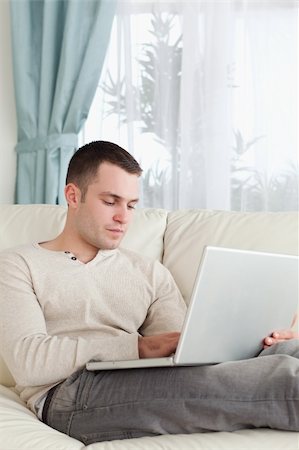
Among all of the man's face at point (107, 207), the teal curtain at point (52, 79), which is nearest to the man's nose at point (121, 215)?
the man's face at point (107, 207)

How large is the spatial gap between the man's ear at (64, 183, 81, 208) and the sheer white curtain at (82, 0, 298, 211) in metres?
1.01

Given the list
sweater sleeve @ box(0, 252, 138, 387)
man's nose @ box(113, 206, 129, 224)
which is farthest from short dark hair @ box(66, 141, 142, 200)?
sweater sleeve @ box(0, 252, 138, 387)

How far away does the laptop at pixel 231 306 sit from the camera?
1.70m

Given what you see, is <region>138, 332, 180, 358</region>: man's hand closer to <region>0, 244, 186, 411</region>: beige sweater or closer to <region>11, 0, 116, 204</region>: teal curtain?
<region>0, 244, 186, 411</region>: beige sweater

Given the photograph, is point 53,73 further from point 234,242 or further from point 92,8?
point 234,242

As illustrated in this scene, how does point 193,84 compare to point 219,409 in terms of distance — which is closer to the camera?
point 219,409

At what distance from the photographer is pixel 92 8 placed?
11.2 feet

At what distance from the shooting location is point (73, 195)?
2393 millimetres

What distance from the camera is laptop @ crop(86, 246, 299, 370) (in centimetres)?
170

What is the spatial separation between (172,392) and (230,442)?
0.17m

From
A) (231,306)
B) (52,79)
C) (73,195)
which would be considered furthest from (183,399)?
(52,79)

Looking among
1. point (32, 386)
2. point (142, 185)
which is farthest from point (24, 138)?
point (32, 386)

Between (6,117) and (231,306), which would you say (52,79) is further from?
(231,306)

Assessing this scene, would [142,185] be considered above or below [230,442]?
above
